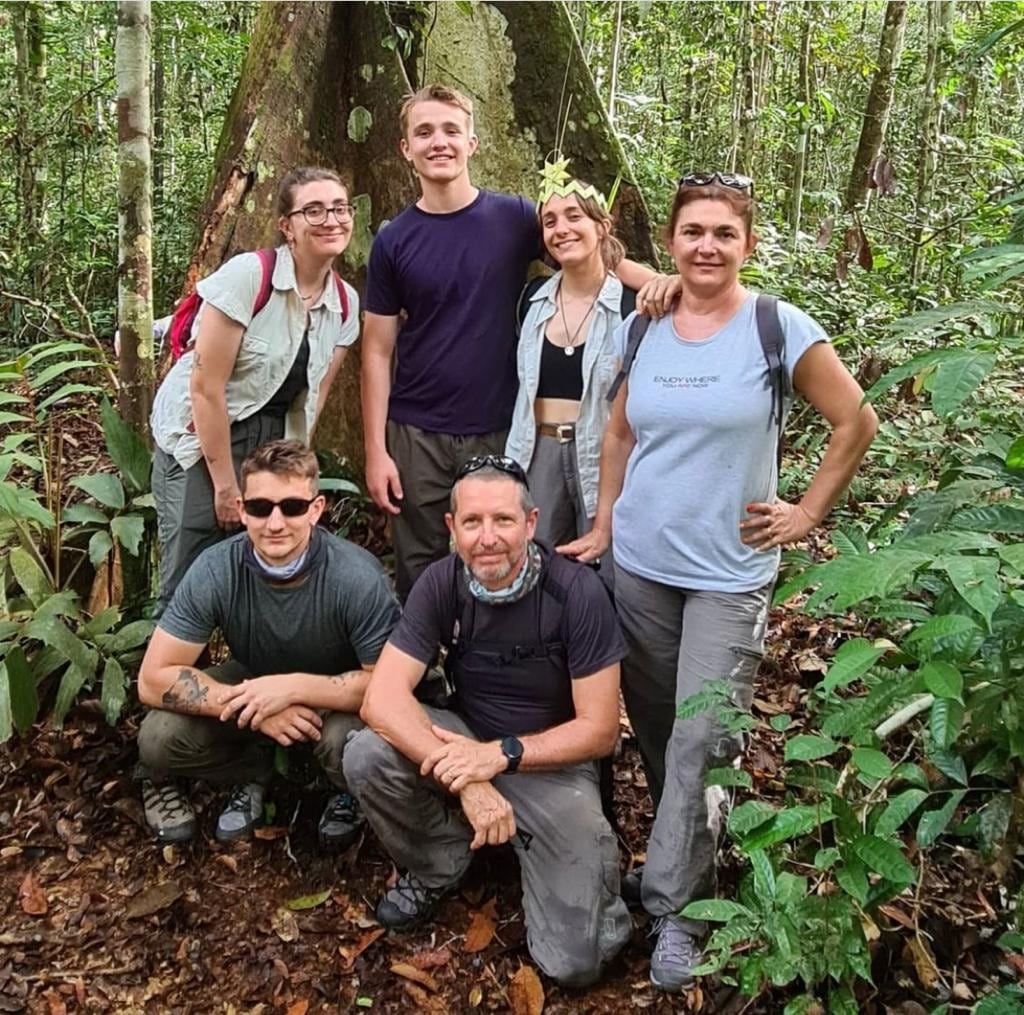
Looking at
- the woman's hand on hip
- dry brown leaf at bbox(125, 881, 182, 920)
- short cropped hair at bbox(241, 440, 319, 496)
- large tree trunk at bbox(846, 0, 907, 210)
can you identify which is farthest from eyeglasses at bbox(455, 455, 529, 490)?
large tree trunk at bbox(846, 0, 907, 210)

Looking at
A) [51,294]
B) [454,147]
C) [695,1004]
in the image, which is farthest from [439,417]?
[51,294]

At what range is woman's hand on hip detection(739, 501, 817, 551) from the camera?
3.07 metres

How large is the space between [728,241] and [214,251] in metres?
3.01

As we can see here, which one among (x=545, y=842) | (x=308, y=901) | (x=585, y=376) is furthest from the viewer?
(x=308, y=901)

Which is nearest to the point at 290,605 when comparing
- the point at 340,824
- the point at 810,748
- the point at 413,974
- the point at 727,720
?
the point at 340,824

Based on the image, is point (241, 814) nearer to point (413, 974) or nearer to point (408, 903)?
point (408, 903)

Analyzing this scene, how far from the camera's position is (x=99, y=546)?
4.39m

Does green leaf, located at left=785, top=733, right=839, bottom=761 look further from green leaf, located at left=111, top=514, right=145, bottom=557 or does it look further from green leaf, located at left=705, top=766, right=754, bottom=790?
green leaf, located at left=111, top=514, right=145, bottom=557

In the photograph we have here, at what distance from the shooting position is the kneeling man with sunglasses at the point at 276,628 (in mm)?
3584

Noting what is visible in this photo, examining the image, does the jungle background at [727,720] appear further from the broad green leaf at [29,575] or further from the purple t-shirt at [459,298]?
the purple t-shirt at [459,298]

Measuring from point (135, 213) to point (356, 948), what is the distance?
3.55 meters

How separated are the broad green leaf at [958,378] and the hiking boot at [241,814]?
3.14 metres

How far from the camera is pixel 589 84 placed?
552 centimetres

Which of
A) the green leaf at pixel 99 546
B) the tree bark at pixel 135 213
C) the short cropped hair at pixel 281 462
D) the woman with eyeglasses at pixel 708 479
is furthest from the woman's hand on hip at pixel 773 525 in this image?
the tree bark at pixel 135 213
